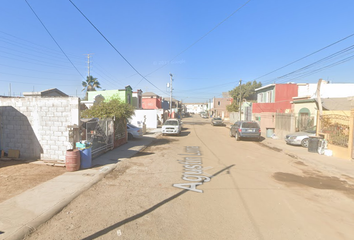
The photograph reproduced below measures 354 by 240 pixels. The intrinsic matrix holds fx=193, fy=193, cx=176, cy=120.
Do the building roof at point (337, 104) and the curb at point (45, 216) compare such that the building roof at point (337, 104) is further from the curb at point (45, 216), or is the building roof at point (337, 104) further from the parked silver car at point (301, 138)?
the curb at point (45, 216)

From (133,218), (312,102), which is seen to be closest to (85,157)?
(133,218)

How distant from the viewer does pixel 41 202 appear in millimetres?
4574

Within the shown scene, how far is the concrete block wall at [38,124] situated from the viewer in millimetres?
8125

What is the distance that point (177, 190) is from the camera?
5.50 meters

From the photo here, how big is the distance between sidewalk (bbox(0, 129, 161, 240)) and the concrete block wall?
214cm

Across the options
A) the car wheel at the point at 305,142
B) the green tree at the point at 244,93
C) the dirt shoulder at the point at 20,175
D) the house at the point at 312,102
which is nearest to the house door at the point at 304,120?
the house at the point at 312,102

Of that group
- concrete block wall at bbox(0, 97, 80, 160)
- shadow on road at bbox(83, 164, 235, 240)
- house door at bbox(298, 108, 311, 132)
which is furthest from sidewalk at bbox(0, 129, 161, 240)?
house door at bbox(298, 108, 311, 132)

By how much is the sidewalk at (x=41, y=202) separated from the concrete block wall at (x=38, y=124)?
2.14 m

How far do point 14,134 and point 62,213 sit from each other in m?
6.83

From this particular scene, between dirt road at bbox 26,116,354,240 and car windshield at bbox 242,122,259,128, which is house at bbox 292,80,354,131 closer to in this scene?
car windshield at bbox 242,122,259,128

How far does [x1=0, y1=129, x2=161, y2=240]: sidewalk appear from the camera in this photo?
356 cm

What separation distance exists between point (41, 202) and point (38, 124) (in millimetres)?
5077

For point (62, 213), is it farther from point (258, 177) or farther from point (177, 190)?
point (258, 177)

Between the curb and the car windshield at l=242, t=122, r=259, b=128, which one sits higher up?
the car windshield at l=242, t=122, r=259, b=128
